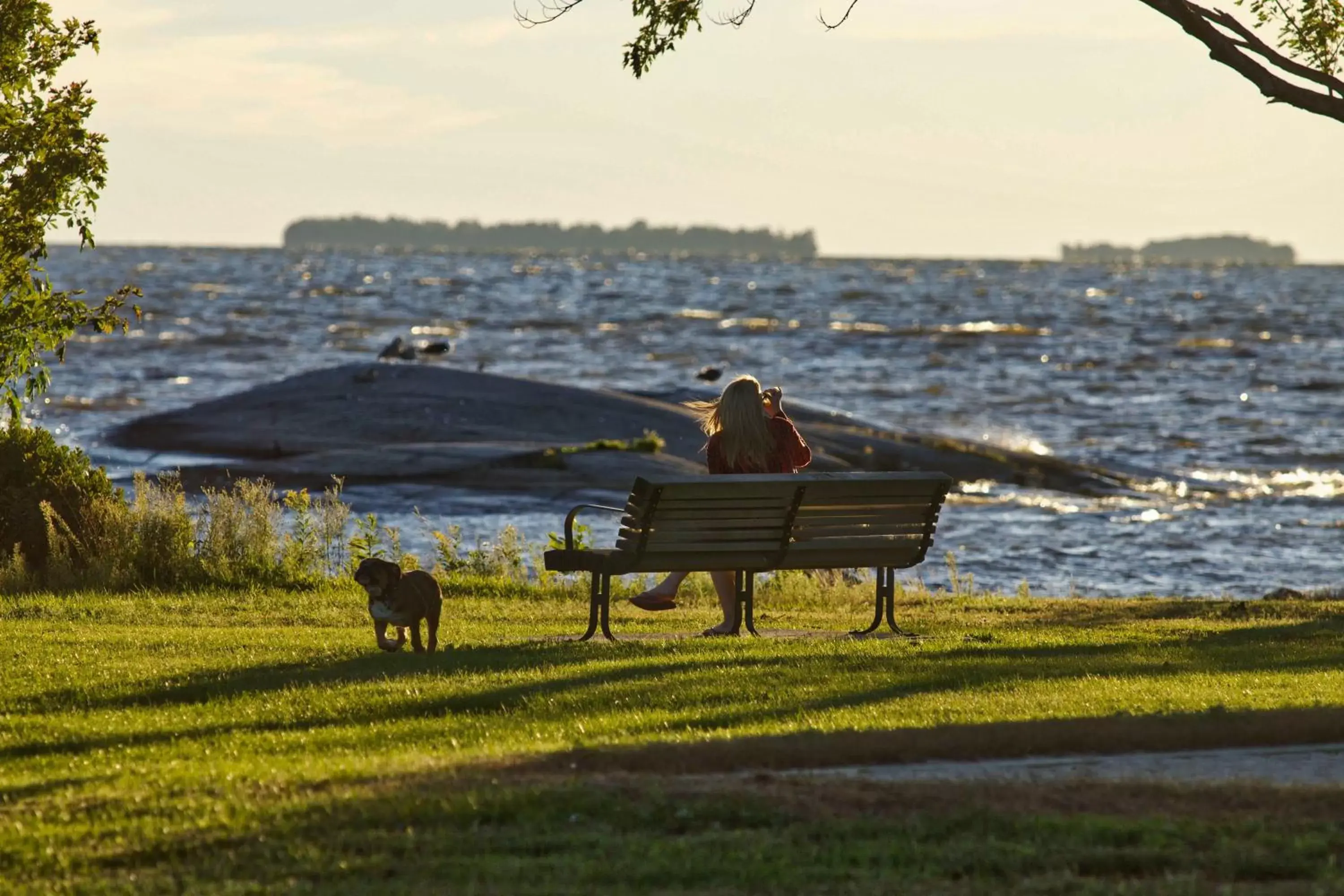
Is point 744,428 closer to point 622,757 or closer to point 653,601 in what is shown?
point 653,601

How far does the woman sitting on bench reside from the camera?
11945 mm

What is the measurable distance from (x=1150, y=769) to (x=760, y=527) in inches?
182

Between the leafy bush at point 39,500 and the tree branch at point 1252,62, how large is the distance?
9.31 metres

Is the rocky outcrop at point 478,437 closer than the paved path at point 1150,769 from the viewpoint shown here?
No

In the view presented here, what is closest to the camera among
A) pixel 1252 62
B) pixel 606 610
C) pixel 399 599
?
pixel 399 599

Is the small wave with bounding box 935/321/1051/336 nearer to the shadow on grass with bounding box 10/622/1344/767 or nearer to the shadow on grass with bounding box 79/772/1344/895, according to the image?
the shadow on grass with bounding box 10/622/1344/767

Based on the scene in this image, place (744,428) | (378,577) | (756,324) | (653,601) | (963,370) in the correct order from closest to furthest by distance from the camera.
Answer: (378,577) → (744,428) → (653,601) → (963,370) → (756,324)

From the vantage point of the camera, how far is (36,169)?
11.6 metres

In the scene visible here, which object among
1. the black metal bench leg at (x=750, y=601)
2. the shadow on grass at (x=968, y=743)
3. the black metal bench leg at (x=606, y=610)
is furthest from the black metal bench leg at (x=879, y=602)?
the shadow on grass at (x=968, y=743)

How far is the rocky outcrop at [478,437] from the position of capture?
1012 inches

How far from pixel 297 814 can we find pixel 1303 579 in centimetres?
1778

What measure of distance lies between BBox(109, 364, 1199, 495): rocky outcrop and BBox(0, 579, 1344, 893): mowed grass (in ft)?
42.8

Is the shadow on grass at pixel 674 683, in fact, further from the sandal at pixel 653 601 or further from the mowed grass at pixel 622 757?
the sandal at pixel 653 601

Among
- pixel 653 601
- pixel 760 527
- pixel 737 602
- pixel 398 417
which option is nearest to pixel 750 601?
pixel 737 602
